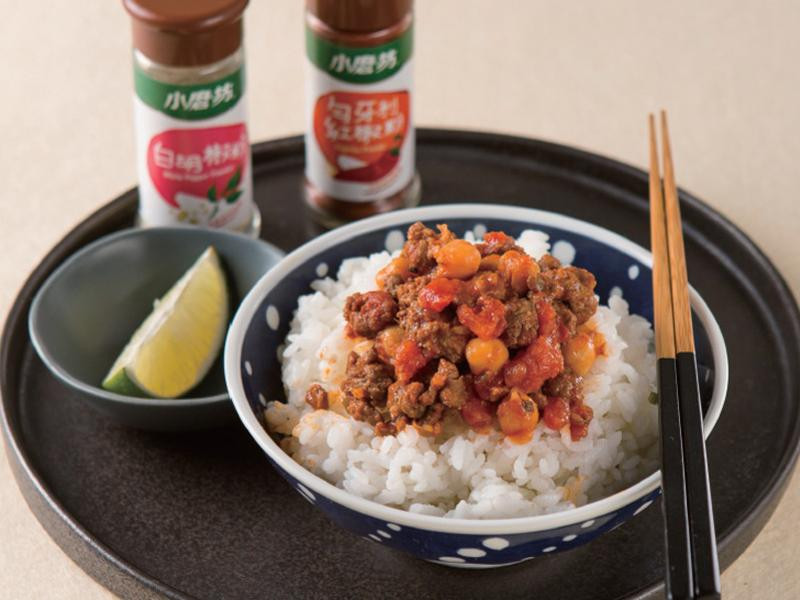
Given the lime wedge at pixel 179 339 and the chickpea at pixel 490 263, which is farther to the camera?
the lime wedge at pixel 179 339

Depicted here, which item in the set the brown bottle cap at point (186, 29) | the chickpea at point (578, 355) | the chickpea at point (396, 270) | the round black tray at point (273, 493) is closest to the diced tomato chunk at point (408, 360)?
the chickpea at point (396, 270)

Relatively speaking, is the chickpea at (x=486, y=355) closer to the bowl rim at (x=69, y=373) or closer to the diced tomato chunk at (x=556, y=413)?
the diced tomato chunk at (x=556, y=413)

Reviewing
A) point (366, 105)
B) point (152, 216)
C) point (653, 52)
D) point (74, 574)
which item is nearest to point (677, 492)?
point (74, 574)

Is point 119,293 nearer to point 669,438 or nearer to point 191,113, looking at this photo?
point 191,113

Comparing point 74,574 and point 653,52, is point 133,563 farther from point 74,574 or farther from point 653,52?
point 653,52

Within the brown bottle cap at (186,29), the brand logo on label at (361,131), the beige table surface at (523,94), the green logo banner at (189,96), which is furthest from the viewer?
the beige table surface at (523,94)

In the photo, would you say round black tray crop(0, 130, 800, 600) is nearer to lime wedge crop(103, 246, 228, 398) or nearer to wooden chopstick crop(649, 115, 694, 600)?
lime wedge crop(103, 246, 228, 398)
